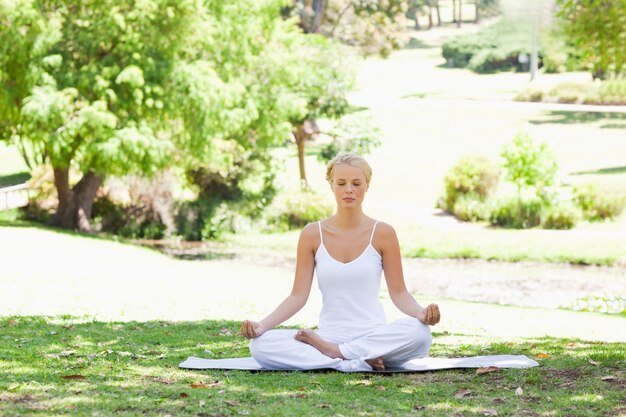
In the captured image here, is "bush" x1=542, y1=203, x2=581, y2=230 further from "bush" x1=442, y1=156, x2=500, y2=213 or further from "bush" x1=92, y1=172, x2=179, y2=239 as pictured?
"bush" x1=92, y1=172, x2=179, y2=239

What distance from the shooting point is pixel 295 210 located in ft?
87.6

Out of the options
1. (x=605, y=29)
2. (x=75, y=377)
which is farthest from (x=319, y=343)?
(x=605, y=29)

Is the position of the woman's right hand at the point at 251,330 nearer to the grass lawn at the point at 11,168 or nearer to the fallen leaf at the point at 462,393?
the fallen leaf at the point at 462,393

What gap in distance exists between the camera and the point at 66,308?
1100 cm

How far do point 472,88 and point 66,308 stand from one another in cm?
4514

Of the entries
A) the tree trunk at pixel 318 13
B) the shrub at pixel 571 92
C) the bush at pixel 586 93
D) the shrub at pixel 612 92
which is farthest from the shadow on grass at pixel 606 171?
the shrub at pixel 571 92

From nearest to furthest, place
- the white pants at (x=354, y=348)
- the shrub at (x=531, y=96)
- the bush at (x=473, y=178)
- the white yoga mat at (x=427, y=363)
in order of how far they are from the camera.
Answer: the white pants at (x=354, y=348), the white yoga mat at (x=427, y=363), the bush at (x=473, y=178), the shrub at (x=531, y=96)

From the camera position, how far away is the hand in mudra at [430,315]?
607cm

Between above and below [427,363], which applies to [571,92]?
above

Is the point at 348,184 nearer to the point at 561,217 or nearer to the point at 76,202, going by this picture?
the point at 76,202

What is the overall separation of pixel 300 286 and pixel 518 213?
67.2 feet

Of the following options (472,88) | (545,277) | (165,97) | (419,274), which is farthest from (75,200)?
(472,88)

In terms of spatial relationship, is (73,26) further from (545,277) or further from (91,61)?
(545,277)

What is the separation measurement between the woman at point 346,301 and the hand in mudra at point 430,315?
5cm
